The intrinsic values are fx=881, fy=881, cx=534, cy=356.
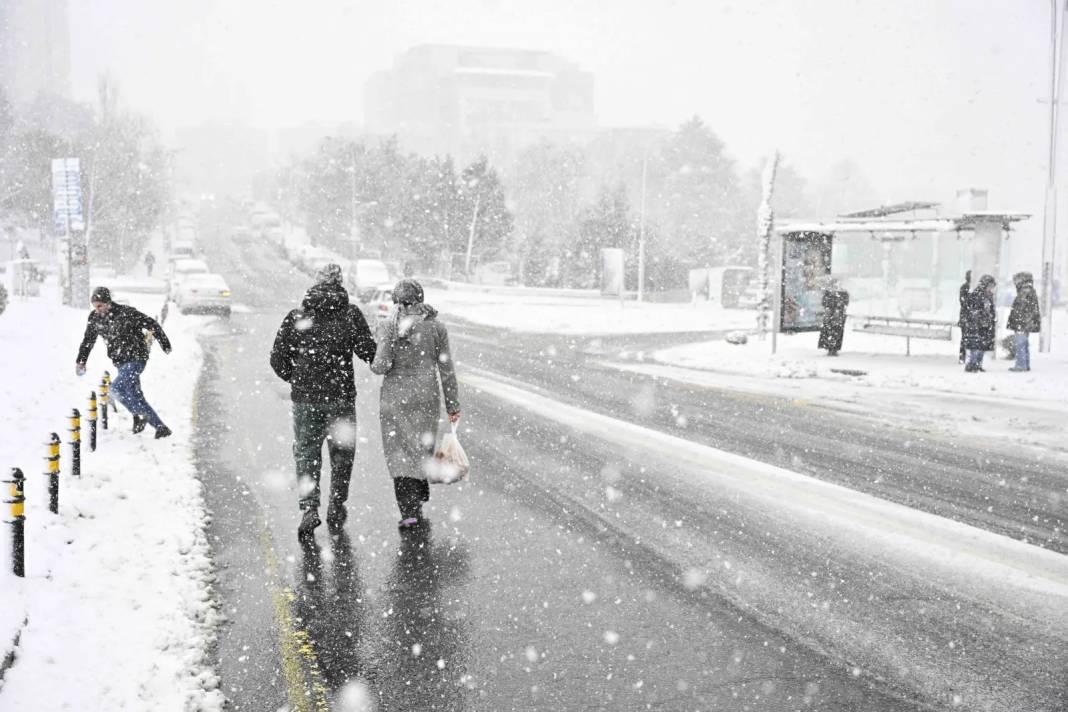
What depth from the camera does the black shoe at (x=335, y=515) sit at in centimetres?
696

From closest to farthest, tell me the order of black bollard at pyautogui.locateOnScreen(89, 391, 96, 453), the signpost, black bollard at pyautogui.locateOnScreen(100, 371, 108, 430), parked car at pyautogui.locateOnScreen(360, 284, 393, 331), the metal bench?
black bollard at pyautogui.locateOnScreen(89, 391, 96, 453), black bollard at pyautogui.locateOnScreen(100, 371, 108, 430), the metal bench, parked car at pyautogui.locateOnScreen(360, 284, 393, 331), the signpost

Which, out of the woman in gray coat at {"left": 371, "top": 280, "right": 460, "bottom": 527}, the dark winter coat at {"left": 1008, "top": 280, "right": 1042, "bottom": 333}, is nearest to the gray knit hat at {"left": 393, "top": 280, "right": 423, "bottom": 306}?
the woman in gray coat at {"left": 371, "top": 280, "right": 460, "bottom": 527}

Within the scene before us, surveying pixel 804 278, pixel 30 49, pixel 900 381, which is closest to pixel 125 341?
pixel 900 381

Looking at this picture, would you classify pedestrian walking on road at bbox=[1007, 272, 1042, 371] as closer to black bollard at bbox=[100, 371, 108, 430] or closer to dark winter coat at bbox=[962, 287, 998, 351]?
dark winter coat at bbox=[962, 287, 998, 351]

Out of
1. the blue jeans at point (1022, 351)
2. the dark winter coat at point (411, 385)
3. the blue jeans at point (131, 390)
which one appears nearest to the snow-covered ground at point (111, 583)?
the blue jeans at point (131, 390)

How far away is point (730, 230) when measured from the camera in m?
77.2

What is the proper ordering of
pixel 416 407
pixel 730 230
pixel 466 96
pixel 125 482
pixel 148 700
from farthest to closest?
1. pixel 466 96
2. pixel 730 230
3. pixel 125 482
4. pixel 416 407
5. pixel 148 700

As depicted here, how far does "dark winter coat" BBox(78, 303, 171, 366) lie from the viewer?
9.91m

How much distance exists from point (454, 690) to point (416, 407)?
2782 mm

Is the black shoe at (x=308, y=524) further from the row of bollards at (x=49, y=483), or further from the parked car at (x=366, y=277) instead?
the parked car at (x=366, y=277)

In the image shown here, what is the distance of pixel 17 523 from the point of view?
550cm

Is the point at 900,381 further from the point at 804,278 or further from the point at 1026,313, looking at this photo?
the point at 804,278

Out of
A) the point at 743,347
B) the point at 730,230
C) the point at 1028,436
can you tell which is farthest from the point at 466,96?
the point at 1028,436

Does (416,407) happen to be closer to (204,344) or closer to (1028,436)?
(1028,436)
